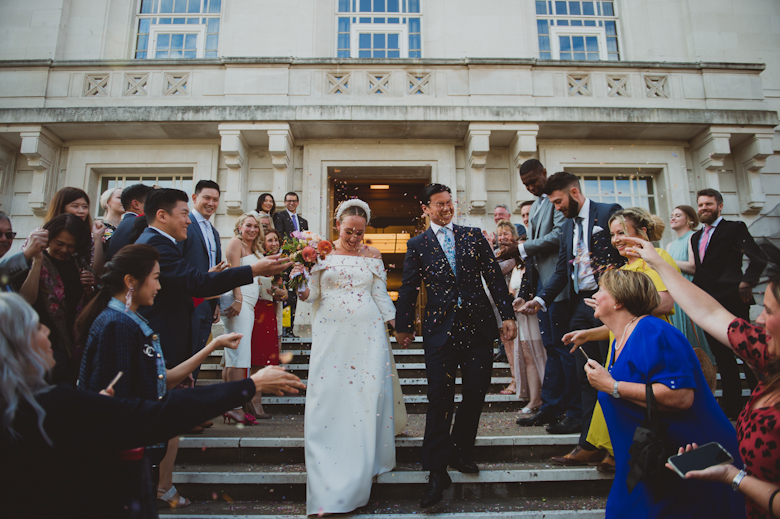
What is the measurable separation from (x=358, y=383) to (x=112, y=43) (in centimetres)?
1038

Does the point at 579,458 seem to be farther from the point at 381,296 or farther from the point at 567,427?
the point at 381,296

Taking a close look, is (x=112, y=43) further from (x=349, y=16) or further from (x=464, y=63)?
(x=464, y=63)

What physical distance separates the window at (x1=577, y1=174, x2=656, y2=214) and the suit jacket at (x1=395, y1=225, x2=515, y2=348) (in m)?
6.66

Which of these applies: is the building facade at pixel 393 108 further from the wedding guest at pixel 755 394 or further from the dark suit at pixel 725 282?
the wedding guest at pixel 755 394

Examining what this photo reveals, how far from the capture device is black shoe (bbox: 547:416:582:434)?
4090 millimetres

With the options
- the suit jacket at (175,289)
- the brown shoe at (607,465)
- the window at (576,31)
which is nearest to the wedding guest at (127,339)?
the suit jacket at (175,289)

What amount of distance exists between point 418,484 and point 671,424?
1.99 metres

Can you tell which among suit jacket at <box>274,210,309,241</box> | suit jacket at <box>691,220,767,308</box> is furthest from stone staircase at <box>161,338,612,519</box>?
suit jacket at <box>274,210,309,241</box>

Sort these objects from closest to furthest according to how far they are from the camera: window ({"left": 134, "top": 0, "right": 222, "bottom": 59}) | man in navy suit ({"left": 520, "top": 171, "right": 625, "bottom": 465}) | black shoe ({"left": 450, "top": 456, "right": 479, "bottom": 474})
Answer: black shoe ({"left": 450, "top": 456, "right": 479, "bottom": 474}) < man in navy suit ({"left": 520, "top": 171, "right": 625, "bottom": 465}) < window ({"left": 134, "top": 0, "right": 222, "bottom": 59})

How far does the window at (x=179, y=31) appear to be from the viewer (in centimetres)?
1012

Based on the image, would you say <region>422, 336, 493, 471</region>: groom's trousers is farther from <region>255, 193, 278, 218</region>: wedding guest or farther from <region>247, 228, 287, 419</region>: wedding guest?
<region>255, 193, 278, 218</region>: wedding guest

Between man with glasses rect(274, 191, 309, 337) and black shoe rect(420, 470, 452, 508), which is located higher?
man with glasses rect(274, 191, 309, 337)

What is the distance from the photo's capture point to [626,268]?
3291 mm

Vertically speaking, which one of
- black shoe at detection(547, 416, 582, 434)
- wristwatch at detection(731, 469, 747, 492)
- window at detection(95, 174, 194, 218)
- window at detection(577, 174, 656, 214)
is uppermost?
window at detection(95, 174, 194, 218)
